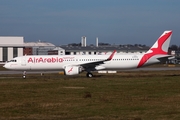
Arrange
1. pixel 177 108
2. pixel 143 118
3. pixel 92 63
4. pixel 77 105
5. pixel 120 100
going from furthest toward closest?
pixel 92 63
pixel 120 100
pixel 77 105
pixel 177 108
pixel 143 118

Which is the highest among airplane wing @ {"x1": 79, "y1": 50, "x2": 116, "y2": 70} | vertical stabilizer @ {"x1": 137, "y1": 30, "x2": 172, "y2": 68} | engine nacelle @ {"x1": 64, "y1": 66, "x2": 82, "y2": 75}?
vertical stabilizer @ {"x1": 137, "y1": 30, "x2": 172, "y2": 68}

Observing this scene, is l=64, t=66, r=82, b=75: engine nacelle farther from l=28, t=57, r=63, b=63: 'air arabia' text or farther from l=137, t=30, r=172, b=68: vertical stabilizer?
l=137, t=30, r=172, b=68: vertical stabilizer

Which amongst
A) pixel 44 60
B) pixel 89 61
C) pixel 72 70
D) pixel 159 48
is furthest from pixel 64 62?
pixel 159 48

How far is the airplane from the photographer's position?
51438 mm

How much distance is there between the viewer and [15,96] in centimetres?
2636

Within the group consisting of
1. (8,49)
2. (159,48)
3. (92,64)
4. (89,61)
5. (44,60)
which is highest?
(8,49)

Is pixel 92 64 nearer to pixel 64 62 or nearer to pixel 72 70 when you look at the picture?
pixel 72 70

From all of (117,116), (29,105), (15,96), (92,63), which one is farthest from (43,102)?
(92,63)

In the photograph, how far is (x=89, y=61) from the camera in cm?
5259

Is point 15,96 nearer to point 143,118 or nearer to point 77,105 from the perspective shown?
point 77,105

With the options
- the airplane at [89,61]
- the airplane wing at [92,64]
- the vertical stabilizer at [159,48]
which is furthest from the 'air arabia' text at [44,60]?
the vertical stabilizer at [159,48]

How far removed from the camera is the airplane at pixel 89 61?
169 feet

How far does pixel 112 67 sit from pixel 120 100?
96.5 ft

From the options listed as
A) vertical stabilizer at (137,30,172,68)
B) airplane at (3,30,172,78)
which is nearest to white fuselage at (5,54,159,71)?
airplane at (3,30,172,78)
